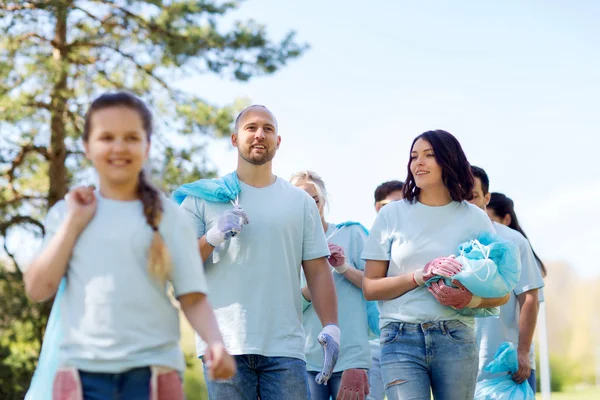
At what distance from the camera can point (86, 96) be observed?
1452 cm

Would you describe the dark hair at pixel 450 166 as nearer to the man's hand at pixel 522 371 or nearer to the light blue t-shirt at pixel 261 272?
the light blue t-shirt at pixel 261 272

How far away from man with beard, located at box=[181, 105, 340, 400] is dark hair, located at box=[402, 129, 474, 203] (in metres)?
0.61

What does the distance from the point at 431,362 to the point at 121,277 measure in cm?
224

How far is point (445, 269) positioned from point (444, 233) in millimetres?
359

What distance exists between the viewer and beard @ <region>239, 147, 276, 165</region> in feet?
16.1

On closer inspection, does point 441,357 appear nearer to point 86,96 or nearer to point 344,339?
point 344,339

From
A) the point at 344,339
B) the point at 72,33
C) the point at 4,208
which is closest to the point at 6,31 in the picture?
the point at 72,33

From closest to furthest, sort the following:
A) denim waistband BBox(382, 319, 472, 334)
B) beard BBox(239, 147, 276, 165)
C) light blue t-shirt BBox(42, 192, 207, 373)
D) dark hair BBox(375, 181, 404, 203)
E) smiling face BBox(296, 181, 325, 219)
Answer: light blue t-shirt BBox(42, 192, 207, 373) → denim waistband BBox(382, 319, 472, 334) → beard BBox(239, 147, 276, 165) → smiling face BBox(296, 181, 325, 219) → dark hair BBox(375, 181, 404, 203)

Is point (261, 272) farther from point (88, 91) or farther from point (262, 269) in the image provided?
point (88, 91)

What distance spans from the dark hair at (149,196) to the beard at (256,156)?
170cm

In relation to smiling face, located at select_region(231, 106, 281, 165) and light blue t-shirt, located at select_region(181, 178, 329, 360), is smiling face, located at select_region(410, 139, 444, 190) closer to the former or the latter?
light blue t-shirt, located at select_region(181, 178, 329, 360)

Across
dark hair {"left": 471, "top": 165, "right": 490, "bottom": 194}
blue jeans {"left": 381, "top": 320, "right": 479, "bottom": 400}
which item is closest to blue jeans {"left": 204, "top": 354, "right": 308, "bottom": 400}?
blue jeans {"left": 381, "top": 320, "right": 479, "bottom": 400}

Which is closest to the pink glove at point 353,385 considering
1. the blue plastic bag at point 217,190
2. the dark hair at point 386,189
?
the blue plastic bag at point 217,190

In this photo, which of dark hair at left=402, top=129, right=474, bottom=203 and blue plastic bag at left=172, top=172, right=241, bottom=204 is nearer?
blue plastic bag at left=172, top=172, right=241, bottom=204
